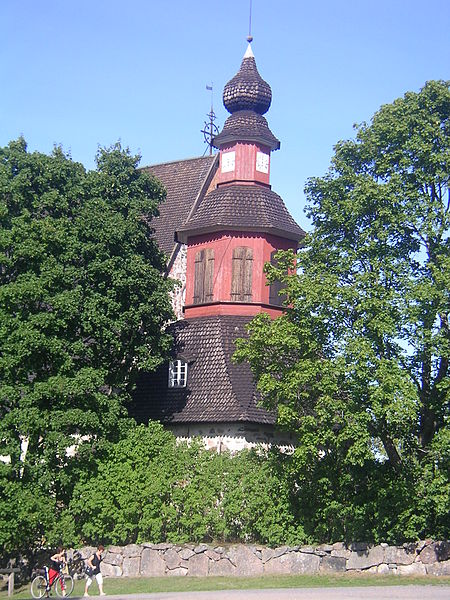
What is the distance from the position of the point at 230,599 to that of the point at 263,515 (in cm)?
756

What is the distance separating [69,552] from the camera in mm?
29297

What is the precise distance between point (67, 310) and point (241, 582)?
33.1 feet

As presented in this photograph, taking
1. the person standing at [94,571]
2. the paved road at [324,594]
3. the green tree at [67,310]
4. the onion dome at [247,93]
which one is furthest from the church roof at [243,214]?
the paved road at [324,594]

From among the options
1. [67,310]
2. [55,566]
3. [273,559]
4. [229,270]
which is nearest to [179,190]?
[229,270]

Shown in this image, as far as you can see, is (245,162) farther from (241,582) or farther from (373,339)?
(241,582)

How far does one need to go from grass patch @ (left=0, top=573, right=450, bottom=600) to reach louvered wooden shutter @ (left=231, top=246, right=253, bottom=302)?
1353 centimetres

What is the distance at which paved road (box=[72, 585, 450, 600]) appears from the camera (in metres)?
21.5

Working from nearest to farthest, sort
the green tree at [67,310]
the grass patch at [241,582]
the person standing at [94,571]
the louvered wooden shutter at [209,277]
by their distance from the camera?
the grass patch at [241,582]
the person standing at [94,571]
the green tree at [67,310]
the louvered wooden shutter at [209,277]

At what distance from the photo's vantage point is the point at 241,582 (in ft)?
83.5

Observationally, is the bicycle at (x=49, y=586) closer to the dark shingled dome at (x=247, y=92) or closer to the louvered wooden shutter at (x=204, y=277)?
the louvered wooden shutter at (x=204, y=277)

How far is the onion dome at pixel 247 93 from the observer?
40125 mm

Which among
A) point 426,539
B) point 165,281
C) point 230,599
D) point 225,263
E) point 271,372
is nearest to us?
point 230,599

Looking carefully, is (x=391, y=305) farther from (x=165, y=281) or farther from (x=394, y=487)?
(x=165, y=281)

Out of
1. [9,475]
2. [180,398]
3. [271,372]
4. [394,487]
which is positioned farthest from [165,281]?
[394,487]
